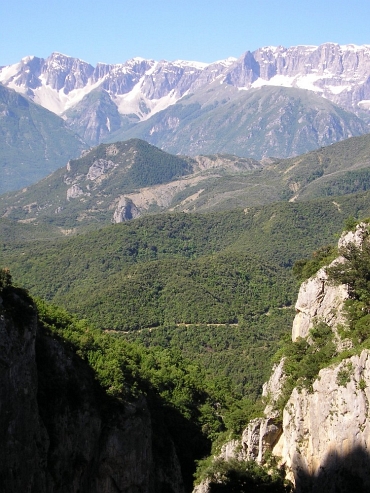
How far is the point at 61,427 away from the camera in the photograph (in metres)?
43.2

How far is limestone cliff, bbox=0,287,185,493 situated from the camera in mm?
37844

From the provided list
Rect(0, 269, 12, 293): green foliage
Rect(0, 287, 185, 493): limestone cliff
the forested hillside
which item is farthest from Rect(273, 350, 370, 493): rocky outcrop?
the forested hillside

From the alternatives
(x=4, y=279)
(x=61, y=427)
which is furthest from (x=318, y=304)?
(x=4, y=279)

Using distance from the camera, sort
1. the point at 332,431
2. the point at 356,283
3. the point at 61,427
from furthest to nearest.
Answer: the point at 356,283, the point at 61,427, the point at 332,431

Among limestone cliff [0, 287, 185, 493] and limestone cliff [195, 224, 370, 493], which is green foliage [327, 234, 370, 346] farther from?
limestone cliff [0, 287, 185, 493]

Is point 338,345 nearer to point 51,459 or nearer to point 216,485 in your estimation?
point 216,485

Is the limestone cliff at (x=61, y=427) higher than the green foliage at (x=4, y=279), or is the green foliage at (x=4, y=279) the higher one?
the green foliage at (x=4, y=279)

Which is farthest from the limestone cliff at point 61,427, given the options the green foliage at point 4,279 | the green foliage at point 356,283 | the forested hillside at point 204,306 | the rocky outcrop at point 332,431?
the forested hillside at point 204,306

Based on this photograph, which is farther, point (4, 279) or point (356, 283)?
point (356, 283)

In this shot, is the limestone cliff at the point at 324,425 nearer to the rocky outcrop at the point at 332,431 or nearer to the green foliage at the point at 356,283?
the rocky outcrop at the point at 332,431

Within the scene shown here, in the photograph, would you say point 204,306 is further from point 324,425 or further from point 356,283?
point 324,425

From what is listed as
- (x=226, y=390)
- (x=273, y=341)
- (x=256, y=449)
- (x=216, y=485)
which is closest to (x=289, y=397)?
(x=256, y=449)

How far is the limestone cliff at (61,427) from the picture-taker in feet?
124

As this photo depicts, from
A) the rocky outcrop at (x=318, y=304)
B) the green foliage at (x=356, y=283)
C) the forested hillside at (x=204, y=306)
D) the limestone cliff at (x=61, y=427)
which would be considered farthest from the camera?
the forested hillside at (x=204, y=306)
